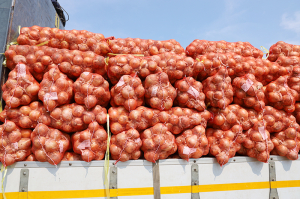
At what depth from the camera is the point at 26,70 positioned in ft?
8.34

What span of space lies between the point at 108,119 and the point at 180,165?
3.74 feet

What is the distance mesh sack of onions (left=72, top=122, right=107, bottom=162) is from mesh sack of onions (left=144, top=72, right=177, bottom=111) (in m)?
0.79

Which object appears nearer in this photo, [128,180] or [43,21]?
[128,180]

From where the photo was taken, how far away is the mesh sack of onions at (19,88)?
243 centimetres

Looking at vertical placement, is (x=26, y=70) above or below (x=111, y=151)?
above

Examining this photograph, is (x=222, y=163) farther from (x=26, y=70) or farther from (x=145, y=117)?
(x=26, y=70)

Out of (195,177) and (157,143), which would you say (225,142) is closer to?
(195,177)

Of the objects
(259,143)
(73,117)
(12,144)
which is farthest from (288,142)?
(12,144)

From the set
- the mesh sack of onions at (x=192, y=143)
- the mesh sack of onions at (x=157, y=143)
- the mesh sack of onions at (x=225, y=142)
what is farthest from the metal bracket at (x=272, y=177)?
the mesh sack of onions at (x=157, y=143)

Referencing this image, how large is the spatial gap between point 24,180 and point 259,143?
3106 mm

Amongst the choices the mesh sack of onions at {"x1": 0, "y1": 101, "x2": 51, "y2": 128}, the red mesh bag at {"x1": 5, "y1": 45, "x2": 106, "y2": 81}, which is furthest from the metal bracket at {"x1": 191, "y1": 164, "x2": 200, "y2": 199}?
the mesh sack of onions at {"x1": 0, "y1": 101, "x2": 51, "y2": 128}

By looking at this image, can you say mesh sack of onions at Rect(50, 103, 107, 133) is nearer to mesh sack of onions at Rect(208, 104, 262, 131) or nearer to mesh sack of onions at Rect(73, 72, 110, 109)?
mesh sack of onions at Rect(73, 72, 110, 109)

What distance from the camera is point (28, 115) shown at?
8.09 feet

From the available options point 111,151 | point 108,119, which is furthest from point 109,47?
point 111,151
